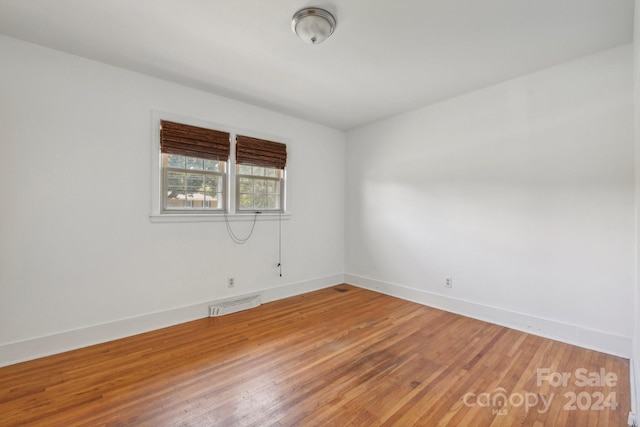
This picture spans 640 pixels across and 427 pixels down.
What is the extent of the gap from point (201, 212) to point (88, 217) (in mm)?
1047

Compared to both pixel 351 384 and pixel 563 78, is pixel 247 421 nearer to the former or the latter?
pixel 351 384

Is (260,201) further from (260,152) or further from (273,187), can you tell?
(260,152)

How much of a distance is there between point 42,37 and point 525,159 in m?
4.57

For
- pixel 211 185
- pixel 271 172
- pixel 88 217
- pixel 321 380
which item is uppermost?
pixel 271 172

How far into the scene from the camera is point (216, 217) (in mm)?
3434

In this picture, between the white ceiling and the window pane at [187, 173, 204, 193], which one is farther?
the window pane at [187, 173, 204, 193]

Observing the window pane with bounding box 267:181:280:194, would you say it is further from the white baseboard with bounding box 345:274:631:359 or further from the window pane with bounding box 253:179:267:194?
the white baseboard with bounding box 345:274:631:359

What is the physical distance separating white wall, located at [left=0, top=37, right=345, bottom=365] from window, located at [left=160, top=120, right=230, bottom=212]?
0.60ft

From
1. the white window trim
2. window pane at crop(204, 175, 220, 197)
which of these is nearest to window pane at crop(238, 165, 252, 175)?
the white window trim

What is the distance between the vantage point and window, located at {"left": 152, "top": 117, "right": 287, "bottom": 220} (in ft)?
10.1

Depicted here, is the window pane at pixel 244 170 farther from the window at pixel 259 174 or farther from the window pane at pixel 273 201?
the window pane at pixel 273 201

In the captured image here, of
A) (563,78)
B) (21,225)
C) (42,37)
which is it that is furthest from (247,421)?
(563,78)

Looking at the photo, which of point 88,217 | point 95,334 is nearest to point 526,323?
point 95,334

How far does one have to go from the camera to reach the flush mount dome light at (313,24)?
6.44ft
